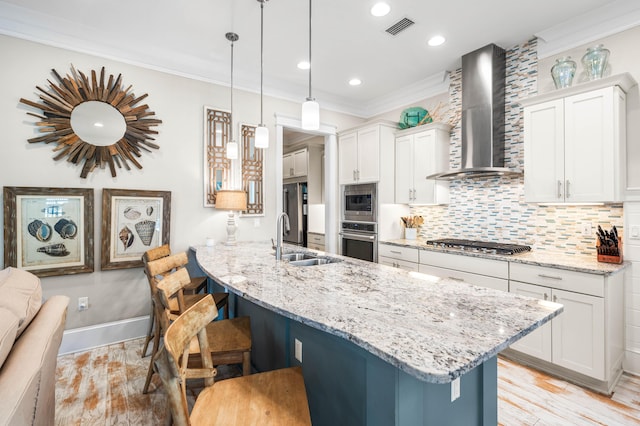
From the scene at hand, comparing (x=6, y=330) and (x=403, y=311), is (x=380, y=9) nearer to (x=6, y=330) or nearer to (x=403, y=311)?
(x=403, y=311)

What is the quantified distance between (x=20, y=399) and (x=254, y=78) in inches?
137

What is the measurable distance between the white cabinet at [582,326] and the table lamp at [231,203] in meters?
2.69

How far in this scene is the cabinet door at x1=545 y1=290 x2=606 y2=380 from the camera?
7.14 feet

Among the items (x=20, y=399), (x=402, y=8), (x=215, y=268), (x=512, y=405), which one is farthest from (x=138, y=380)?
(x=402, y=8)

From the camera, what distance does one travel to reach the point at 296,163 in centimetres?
612

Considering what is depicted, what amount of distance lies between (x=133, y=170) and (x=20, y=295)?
1.88 meters

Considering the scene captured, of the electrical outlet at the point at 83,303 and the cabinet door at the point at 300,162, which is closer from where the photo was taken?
the electrical outlet at the point at 83,303

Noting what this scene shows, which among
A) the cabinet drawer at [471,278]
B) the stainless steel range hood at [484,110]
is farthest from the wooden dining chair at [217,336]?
the stainless steel range hood at [484,110]

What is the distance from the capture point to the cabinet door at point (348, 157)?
14.2ft

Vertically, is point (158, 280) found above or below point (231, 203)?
below

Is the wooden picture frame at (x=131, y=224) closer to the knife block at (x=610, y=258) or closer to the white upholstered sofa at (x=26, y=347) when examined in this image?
the white upholstered sofa at (x=26, y=347)

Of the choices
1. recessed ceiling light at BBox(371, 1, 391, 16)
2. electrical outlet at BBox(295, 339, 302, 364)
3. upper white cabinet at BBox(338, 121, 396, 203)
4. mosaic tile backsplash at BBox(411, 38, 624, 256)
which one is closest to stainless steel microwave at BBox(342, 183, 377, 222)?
upper white cabinet at BBox(338, 121, 396, 203)

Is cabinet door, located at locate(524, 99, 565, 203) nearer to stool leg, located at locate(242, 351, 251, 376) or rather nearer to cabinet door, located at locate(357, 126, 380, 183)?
cabinet door, located at locate(357, 126, 380, 183)

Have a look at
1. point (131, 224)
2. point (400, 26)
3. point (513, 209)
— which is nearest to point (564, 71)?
point (513, 209)
